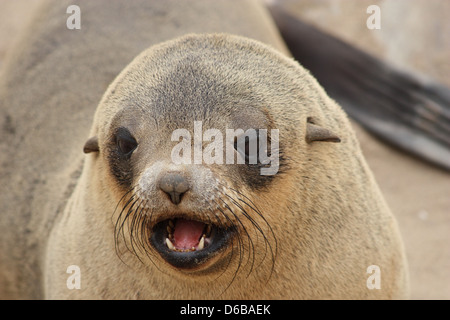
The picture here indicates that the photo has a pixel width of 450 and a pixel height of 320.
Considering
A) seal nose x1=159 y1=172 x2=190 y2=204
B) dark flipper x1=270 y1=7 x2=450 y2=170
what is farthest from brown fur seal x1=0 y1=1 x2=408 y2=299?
dark flipper x1=270 y1=7 x2=450 y2=170

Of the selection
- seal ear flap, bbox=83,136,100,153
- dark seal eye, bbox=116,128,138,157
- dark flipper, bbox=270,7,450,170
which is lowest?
dark seal eye, bbox=116,128,138,157

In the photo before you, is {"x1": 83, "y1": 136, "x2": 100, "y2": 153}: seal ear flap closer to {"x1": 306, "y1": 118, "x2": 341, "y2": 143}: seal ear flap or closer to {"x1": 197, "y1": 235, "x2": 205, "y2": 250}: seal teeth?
{"x1": 197, "y1": 235, "x2": 205, "y2": 250}: seal teeth

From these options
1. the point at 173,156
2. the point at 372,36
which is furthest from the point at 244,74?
the point at 372,36

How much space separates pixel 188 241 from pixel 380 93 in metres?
4.46

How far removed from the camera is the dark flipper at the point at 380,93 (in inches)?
267

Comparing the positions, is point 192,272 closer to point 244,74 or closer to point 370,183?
point 244,74

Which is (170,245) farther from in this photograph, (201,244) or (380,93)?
(380,93)

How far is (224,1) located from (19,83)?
1.70 meters

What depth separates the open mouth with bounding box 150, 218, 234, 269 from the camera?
9.55 ft

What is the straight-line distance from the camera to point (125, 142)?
10.5ft

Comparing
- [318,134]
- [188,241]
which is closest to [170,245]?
[188,241]

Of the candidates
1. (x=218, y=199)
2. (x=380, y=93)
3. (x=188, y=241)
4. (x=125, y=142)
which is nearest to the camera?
(x=218, y=199)
